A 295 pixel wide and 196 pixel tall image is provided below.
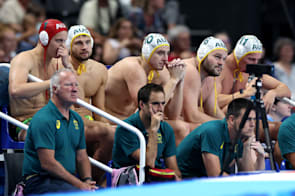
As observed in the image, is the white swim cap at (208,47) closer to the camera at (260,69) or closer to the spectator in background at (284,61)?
the camera at (260,69)

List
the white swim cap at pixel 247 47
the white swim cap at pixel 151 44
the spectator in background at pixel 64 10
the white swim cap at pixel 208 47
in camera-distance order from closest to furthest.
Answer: the white swim cap at pixel 151 44, the white swim cap at pixel 208 47, the white swim cap at pixel 247 47, the spectator in background at pixel 64 10

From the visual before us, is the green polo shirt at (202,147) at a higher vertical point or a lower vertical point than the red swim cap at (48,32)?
lower

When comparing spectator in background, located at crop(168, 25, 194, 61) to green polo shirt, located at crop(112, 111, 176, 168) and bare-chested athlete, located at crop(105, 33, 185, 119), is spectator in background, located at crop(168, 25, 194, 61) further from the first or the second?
green polo shirt, located at crop(112, 111, 176, 168)

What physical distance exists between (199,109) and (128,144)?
154cm

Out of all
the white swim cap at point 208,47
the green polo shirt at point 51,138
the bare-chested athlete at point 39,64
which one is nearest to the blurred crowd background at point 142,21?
the white swim cap at point 208,47

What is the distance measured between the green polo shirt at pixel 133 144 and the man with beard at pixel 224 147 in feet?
0.59

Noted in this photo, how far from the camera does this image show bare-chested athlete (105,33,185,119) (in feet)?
19.5

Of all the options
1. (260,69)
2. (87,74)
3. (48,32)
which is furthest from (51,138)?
(260,69)

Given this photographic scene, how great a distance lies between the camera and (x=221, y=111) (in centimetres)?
641

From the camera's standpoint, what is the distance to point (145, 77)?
6086 millimetres

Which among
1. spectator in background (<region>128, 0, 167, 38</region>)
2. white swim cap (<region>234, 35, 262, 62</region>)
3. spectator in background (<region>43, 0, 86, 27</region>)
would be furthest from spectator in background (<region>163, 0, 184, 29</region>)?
white swim cap (<region>234, 35, 262, 62</region>)

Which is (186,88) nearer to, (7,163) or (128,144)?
(128,144)

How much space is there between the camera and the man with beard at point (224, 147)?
15.5ft

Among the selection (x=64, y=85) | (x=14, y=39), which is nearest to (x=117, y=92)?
(x=64, y=85)
